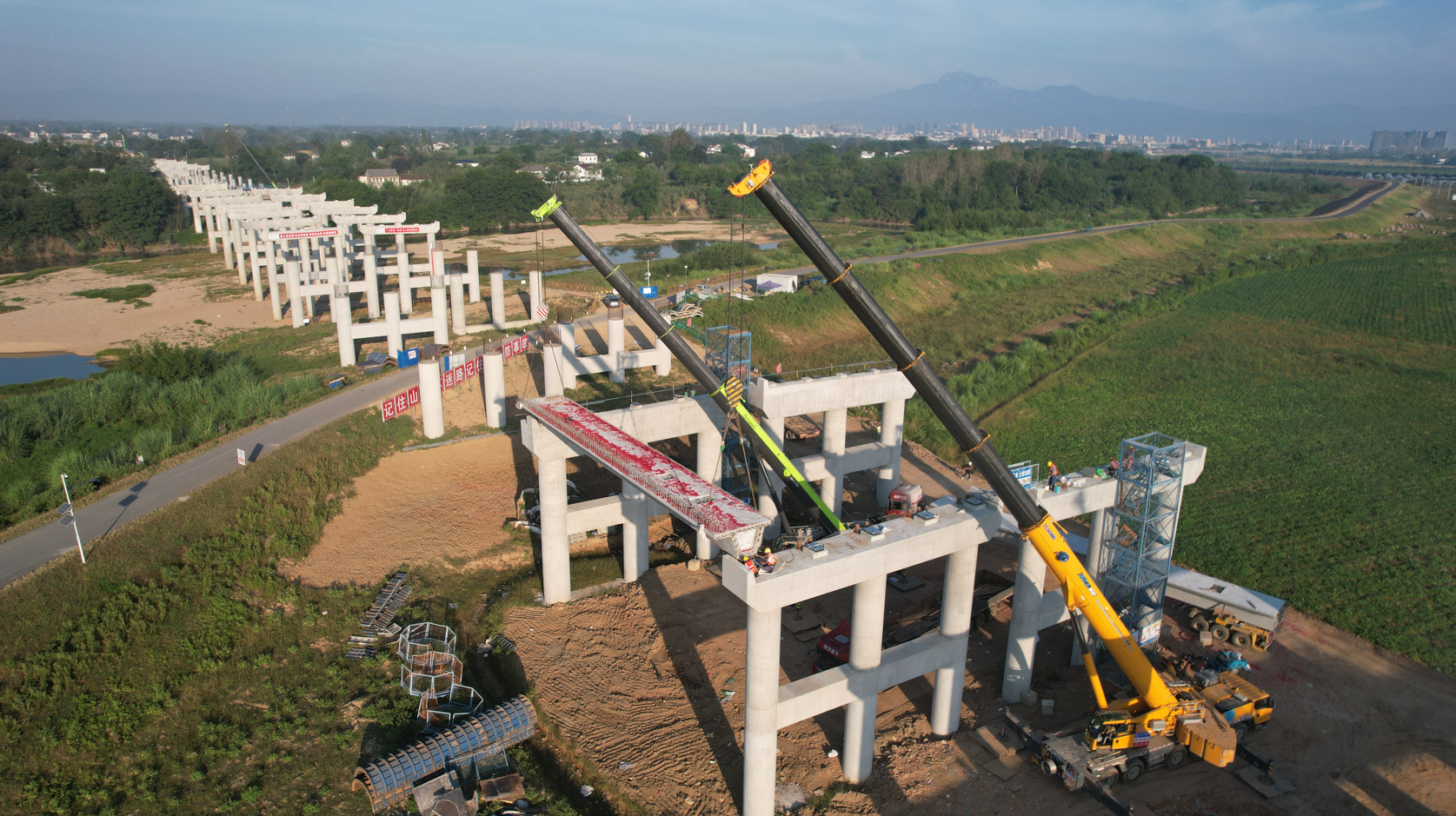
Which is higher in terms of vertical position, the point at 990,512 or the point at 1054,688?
the point at 990,512

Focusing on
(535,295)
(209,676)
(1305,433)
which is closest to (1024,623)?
(209,676)

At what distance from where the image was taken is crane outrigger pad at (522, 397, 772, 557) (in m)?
15.3

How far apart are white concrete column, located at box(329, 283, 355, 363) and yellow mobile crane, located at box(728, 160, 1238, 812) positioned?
32.2 meters

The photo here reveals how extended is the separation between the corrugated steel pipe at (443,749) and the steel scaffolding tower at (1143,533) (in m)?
14.9

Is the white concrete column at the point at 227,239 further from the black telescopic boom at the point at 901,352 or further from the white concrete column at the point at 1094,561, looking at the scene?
the white concrete column at the point at 1094,561

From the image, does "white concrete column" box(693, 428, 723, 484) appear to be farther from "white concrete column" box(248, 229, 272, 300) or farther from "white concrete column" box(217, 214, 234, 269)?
"white concrete column" box(217, 214, 234, 269)

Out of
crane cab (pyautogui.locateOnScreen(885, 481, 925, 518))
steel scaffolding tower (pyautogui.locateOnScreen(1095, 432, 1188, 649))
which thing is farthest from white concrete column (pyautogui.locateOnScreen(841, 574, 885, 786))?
crane cab (pyautogui.locateOnScreen(885, 481, 925, 518))

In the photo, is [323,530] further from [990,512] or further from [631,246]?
[631,246]

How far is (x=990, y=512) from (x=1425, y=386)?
4427 centimetres

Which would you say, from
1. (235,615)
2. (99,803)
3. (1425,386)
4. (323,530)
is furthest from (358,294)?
(1425,386)

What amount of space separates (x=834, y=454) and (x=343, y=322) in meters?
27.6

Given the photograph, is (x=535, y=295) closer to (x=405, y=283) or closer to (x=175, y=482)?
(x=405, y=283)

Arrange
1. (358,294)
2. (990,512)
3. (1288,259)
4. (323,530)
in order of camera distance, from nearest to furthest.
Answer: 1. (990,512)
2. (323,530)
3. (358,294)
4. (1288,259)

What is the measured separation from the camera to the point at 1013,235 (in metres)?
99.9
